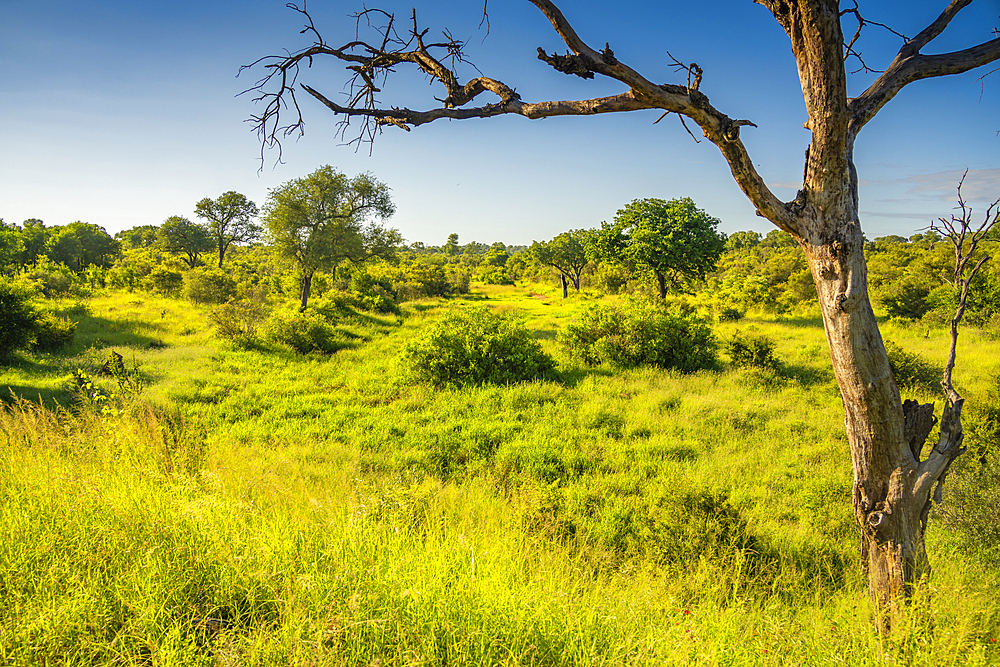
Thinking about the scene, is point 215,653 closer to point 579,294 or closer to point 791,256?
point 579,294

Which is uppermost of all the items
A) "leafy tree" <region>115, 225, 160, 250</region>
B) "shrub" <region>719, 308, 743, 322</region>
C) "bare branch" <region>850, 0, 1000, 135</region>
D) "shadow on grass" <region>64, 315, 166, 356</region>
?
"leafy tree" <region>115, 225, 160, 250</region>

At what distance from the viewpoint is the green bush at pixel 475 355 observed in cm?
1153

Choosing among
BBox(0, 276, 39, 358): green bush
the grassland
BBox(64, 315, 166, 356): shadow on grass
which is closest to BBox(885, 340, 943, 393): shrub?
the grassland

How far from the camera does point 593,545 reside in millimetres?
4512

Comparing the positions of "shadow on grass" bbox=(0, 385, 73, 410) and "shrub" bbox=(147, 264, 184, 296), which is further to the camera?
"shrub" bbox=(147, 264, 184, 296)

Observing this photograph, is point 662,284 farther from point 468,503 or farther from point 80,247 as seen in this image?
point 80,247

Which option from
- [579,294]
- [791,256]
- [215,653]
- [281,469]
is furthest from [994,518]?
[791,256]

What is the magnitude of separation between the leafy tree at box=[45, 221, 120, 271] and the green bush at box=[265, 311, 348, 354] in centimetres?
3503

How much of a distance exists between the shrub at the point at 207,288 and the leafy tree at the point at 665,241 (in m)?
23.4

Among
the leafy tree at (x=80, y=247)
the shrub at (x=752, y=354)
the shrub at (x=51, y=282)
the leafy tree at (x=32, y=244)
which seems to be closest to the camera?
the shrub at (x=752, y=354)

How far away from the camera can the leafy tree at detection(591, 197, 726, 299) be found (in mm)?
22688

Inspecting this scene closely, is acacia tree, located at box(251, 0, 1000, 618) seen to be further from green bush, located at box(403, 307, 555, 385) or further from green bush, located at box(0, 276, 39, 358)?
green bush, located at box(0, 276, 39, 358)

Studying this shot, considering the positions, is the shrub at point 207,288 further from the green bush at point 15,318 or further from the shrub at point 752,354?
the shrub at point 752,354

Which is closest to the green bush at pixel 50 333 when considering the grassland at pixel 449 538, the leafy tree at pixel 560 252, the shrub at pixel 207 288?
the grassland at pixel 449 538
